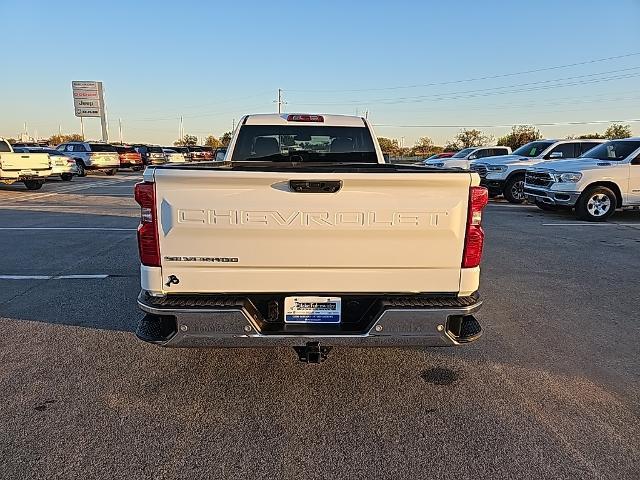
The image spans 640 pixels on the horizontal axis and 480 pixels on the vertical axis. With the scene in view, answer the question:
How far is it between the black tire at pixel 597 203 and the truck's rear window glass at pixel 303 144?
26.0ft

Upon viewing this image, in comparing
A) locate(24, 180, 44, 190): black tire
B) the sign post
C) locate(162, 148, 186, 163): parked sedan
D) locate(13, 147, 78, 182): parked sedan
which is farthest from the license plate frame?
the sign post

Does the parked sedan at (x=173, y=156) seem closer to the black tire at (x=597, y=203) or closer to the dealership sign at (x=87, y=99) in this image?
the dealership sign at (x=87, y=99)

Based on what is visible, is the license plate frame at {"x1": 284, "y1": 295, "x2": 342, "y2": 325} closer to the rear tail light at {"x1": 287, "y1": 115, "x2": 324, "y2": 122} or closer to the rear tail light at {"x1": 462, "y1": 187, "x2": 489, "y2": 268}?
the rear tail light at {"x1": 462, "y1": 187, "x2": 489, "y2": 268}

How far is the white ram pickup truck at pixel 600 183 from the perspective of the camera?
37.3 ft

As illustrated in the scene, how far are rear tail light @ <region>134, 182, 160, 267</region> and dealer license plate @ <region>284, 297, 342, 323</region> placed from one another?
33.4 inches

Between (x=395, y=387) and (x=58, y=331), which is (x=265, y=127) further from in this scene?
(x=395, y=387)

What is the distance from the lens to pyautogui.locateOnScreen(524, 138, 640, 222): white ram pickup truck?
A: 447 inches

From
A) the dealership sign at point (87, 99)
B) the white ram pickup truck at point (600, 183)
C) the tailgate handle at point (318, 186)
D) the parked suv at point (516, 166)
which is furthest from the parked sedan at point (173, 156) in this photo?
the tailgate handle at point (318, 186)

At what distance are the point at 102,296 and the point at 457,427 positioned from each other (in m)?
4.22

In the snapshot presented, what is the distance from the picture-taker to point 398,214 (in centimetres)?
289

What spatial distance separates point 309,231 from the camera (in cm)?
289

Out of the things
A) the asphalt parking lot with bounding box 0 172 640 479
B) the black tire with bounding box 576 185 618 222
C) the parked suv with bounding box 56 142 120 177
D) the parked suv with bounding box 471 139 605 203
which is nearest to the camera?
the asphalt parking lot with bounding box 0 172 640 479

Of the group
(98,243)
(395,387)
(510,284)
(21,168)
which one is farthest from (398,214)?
(21,168)

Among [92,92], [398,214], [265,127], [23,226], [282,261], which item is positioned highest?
[92,92]
